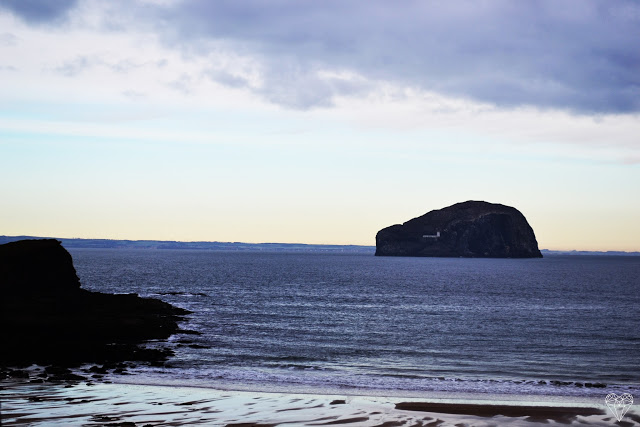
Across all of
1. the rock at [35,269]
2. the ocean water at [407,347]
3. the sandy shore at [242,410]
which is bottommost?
the ocean water at [407,347]

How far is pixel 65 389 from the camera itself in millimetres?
24344

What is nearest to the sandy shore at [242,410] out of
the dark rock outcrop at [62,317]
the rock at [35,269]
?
the dark rock outcrop at [62,317]

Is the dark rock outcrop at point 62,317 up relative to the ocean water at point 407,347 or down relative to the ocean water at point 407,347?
→ up

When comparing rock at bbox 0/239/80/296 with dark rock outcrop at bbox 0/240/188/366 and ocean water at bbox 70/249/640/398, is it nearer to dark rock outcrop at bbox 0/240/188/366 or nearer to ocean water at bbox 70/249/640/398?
dark rock outcrop at bbox 0/240/188/366

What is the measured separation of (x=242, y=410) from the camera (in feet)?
71.8

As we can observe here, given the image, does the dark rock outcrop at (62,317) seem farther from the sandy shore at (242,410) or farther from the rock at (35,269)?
the sandy shore at (242,410)

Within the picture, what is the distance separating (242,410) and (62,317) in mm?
28774

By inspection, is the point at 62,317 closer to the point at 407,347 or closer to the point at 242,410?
the point at 407,347

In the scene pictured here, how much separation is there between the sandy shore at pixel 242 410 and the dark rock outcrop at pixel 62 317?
842 cm

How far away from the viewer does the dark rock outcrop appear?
33.6 metres

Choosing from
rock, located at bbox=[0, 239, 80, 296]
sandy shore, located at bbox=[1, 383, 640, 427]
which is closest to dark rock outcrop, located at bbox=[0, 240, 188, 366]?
rock, located at bbox=[0, 239, 80, 296]

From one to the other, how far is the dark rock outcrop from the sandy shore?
842cm

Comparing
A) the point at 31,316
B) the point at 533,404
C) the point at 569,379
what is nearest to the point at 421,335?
the point at 569,379

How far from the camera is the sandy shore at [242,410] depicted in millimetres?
19766
